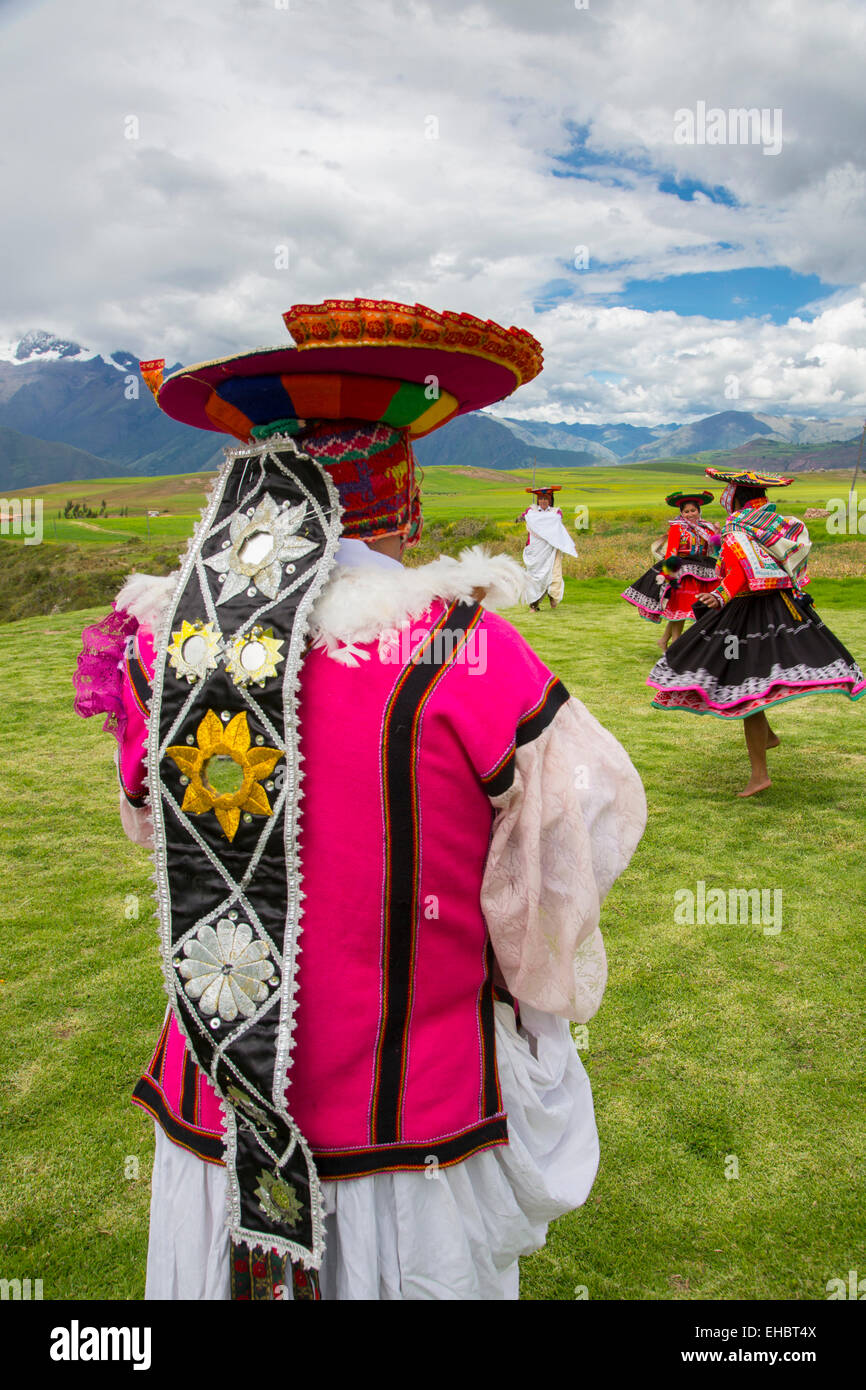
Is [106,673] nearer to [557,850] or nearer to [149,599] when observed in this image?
[149,599]

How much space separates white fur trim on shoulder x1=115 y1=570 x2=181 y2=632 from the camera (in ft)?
5.32

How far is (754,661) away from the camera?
573 centimetres

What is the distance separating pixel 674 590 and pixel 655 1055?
7518mm

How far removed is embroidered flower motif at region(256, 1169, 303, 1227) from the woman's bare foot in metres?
4.85

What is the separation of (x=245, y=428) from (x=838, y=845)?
4433 millimetres

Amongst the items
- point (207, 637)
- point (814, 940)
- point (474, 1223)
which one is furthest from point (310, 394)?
point (814, 940)

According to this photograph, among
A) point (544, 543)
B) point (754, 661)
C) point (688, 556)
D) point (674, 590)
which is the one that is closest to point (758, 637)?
point (754, 661)

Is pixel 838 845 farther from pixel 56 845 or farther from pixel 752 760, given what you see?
pixel 56 845

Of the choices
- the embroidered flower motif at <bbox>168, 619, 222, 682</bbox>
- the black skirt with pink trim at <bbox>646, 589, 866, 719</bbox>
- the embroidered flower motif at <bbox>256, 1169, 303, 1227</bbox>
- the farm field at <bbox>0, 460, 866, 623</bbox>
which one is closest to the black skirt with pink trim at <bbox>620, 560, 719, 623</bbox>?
the farm field at <bbox>0, 460, 866, 623</bbox>

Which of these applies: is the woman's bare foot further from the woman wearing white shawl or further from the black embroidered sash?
the woman wearing white shawl

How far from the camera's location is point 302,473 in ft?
4.92

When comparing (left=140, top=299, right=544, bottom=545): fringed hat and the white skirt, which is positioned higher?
(left=140, top=299, right=544, bottom=545): fringed hat
